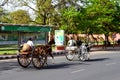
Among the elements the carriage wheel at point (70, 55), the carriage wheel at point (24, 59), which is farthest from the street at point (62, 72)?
the carriage wheel at point (70, 55)

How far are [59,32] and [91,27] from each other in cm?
889

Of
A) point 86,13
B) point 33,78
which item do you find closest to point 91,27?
point 86,13

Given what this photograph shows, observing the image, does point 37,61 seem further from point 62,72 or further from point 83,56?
point 83,56

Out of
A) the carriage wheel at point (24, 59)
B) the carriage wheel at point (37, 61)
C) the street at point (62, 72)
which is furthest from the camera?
the carriage wheel at point (24, 59)

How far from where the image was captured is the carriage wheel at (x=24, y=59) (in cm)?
2072

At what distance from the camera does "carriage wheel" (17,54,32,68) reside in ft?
68.0

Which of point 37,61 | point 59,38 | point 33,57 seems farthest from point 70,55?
point 59,38

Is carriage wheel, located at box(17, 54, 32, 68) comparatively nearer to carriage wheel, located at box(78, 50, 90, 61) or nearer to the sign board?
carriage wheel, located at box(78, 50, 90, 61)

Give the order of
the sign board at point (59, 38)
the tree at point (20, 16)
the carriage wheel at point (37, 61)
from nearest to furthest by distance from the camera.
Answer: the carriage wheel at point (37, 61) → the sign board at point (59, 38) → the tree at point (20, 16)

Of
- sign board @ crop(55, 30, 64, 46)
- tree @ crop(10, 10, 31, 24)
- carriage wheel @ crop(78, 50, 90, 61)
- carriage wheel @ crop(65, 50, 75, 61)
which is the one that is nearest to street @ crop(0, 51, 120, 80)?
carriage wheel @ crop(65, 50, 75, 61)

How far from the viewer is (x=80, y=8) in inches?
2185

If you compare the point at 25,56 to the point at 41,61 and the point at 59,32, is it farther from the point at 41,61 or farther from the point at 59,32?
the point at 59,32

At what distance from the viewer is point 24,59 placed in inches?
818

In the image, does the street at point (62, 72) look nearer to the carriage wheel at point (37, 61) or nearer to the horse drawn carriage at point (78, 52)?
the carriage wheel at point (37, 61)
